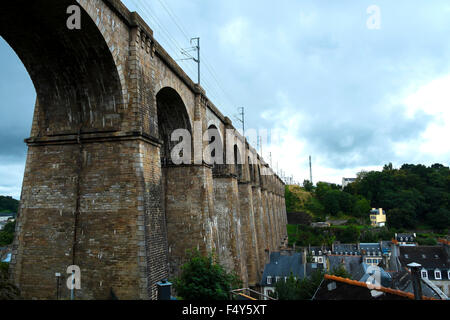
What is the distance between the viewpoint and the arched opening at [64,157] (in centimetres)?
876

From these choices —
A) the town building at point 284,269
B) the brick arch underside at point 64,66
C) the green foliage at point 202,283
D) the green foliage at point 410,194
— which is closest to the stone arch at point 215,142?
the brick arch underside at point 64,66

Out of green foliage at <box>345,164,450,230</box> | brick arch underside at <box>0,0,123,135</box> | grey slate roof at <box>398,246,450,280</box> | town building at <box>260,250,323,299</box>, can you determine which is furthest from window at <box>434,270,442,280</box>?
green foliage at <box>345,164,450,230</box>

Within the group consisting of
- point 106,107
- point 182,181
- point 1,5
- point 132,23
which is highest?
point 132,23

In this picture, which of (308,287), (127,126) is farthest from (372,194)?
(127,126)

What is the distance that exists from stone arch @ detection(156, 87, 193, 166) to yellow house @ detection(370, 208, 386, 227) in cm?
8417

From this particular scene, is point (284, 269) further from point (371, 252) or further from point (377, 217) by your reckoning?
point (377, 217)

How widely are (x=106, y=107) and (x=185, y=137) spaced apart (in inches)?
247

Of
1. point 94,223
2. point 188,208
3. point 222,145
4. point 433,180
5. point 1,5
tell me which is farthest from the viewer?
point 433,180

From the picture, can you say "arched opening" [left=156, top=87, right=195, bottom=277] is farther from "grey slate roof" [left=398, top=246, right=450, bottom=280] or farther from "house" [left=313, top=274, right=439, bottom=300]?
"grey slate roof" [left=398, top=246, right=450, bottom=280]

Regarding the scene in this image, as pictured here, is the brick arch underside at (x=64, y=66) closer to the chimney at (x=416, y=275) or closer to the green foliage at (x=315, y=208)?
the chimney at (x=416, y=275)

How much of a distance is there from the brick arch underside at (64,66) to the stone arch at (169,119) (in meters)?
4.72

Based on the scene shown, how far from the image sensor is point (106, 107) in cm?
948

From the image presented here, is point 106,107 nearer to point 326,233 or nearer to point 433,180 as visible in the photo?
point 326,233

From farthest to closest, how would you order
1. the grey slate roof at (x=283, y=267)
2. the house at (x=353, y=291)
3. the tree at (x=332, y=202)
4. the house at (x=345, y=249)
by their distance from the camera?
the tree at (x=332, y=202) → the house at (x=345, y=249) → the grey slate roof at (x=283, y=267) → the house at (x=353, y=291)
